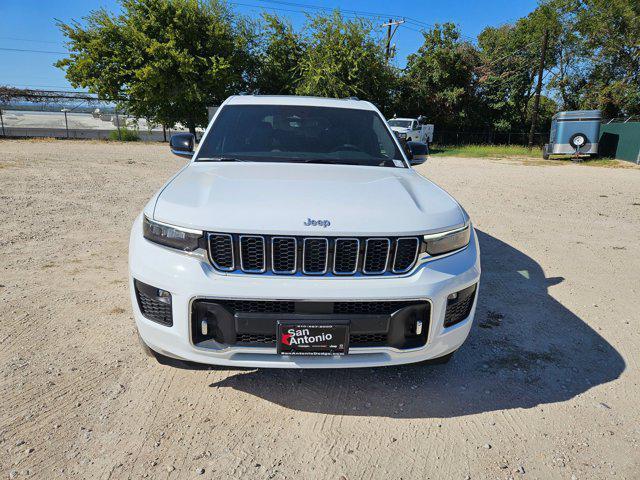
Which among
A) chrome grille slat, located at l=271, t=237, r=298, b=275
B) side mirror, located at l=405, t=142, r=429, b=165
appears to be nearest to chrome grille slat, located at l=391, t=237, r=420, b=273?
chrome grille slat, located at l=271, t=237, r=298, b=275

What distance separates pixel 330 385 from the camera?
2781 millimetres

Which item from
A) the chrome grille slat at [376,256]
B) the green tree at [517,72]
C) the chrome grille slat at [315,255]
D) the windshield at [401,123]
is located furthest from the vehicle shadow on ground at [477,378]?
the green tree at [517,72]

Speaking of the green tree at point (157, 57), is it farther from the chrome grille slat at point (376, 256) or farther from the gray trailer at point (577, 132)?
the chrome grille slat at point (376, 256)

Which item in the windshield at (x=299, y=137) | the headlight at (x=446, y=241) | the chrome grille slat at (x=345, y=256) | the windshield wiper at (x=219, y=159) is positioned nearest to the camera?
the chrome grille slat at (x=345, y=256)

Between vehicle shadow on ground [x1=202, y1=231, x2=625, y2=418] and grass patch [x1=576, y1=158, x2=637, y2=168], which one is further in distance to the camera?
grass patch [x1=576, y1=158, x2=637, y2=168]

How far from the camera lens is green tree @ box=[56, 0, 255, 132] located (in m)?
22.3

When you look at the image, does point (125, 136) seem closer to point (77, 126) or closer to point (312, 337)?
point (77, 126)

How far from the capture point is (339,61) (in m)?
25.2

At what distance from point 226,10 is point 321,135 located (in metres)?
25.2

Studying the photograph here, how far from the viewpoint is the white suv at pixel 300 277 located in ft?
7.30

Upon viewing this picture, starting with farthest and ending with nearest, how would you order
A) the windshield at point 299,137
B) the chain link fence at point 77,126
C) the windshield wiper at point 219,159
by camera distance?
the chain link fence at point 77,126, the windshield at point 299,137, the windshield wiper at point 219,159

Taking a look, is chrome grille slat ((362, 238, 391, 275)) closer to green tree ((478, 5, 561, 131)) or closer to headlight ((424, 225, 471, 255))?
headlight ((424, 225, 471, 255))

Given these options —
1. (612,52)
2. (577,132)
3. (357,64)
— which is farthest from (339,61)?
(612,52)

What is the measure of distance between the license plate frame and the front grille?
0.26m
